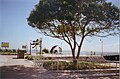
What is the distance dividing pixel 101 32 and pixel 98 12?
6.77 feet

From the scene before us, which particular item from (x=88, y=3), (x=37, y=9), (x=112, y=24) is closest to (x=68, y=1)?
(x=88, y=3)

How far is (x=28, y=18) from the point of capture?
1078 cm

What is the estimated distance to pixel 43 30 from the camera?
11.6 metres

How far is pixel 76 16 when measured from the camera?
938cm

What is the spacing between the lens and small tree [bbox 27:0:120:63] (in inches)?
355

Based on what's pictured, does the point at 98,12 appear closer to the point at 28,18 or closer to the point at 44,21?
the point at 44,21

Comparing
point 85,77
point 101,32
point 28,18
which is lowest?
point 85,77

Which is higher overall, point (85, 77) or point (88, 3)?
point (88, 3)

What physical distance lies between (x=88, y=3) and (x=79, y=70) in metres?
2.71

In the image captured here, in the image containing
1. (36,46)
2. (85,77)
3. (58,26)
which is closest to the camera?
A: (85,77)

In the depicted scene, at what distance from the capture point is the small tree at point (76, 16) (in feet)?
29.6

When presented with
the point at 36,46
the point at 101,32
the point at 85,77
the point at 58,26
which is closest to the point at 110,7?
the point at 101,32

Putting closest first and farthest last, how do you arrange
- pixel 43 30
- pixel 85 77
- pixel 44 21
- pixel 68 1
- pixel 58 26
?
pixel 85 77
pixel 68 1
pixel 44 21
pixel 58 26
pixel 43 30

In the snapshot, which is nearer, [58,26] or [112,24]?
[112,24]
